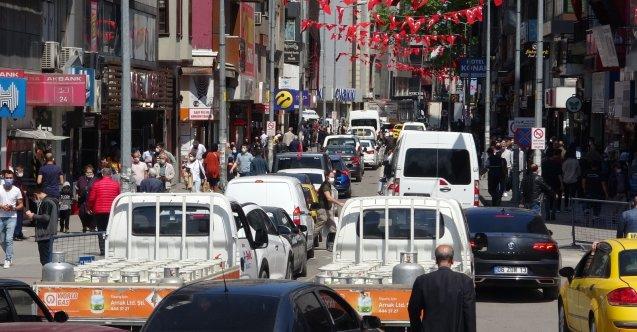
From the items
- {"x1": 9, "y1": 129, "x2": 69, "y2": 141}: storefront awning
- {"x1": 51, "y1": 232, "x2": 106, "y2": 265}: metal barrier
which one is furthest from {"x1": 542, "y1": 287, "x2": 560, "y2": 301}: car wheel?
{"x1": 9, "y1": 129, "x2": 69, "y2": 141}: storefront awning

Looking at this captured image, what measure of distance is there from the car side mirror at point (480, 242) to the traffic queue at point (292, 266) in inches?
1.8

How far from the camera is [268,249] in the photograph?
Answer: 1866 cm

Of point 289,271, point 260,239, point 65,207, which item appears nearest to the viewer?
point 260,239

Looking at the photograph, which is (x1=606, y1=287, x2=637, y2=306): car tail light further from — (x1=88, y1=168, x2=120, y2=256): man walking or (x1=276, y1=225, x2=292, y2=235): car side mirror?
(x1=88, y1=168, x2=120, y2=256): man walking

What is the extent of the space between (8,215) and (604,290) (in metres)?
13.2

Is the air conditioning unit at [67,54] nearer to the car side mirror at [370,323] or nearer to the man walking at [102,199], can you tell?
the man walking at [102,199]

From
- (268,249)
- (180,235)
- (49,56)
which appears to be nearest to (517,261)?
(268,249)

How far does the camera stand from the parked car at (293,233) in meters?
21.5

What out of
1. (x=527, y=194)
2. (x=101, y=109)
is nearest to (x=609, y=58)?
(x=527, y=194)

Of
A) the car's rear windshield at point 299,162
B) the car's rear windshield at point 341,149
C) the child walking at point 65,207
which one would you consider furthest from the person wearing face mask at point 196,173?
the car's rear windshield at point 341,149

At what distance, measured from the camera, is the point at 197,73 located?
173 feet

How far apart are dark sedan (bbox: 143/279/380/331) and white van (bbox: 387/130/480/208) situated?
19070 mm

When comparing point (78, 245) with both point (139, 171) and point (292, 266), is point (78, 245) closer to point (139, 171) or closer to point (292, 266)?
point (292, 266)

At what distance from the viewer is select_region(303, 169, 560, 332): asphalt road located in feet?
57.0
